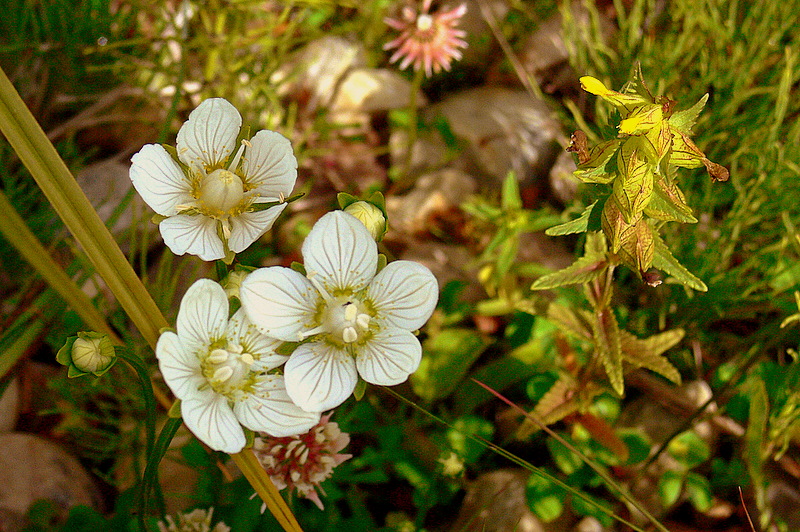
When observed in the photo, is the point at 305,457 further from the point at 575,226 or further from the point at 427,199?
the point at 427,199

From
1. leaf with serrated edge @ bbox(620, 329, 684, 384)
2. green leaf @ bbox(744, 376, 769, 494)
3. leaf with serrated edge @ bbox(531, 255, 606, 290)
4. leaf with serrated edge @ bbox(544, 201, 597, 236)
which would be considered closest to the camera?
leaf with serrated edge @ bbox(544, 201, 597, 236)

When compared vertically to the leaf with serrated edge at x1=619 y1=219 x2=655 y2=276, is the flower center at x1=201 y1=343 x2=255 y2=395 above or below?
below

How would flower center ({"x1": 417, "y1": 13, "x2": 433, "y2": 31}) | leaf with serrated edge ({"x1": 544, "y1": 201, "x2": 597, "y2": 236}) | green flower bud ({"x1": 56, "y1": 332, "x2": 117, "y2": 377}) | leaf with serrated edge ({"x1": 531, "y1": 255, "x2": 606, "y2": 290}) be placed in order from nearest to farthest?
green flower bud ({"x1": 56, "y1": 332, "x2": 117, "y2": 377}), leaf with serrated edge ({"x1": 544, "y1": 201, "x2": 597, "y2": 236}), leaf with serrated edge ({"x1": 531, "y1": 255, "x2": 606, "y2": 290}), flower center ({"x1": 417, "y1": 13, "x2": 433, "y2": 31})

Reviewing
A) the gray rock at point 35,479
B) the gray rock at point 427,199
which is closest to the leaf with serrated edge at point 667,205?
the gray rock at point 427,199

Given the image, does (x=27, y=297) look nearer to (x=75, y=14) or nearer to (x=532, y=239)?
(x=75, y=14)

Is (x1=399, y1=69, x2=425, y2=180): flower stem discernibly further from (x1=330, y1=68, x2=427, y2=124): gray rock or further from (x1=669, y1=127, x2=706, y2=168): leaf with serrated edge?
(x1=669, y1=127, x2=706, y2=168): leaf with serrated edge

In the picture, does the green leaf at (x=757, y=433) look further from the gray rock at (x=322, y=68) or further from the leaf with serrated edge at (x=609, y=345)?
the gray rock at (x=322, y=68)

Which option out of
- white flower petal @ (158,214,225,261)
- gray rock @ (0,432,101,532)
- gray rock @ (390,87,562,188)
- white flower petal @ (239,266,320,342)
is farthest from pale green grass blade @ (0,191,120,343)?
gray rock @ (390,87,562,188)
